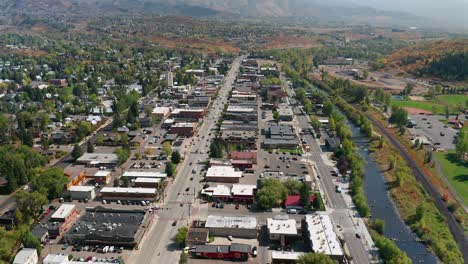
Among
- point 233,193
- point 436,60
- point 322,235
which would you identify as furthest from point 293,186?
point 436,60

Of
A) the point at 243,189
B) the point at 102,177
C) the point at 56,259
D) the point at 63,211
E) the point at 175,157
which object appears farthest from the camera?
the point at 175,157

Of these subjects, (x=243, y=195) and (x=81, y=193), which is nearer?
(x=243, y=195)

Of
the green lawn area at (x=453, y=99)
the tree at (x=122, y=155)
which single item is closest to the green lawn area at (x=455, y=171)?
the green lawn area at (x=453, y=99)

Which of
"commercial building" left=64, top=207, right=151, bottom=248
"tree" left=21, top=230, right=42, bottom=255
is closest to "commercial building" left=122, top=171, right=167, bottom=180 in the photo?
"commercial building" left=64, top=207, right=151, bottom=248

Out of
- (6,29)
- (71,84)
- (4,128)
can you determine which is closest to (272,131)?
(4,128)

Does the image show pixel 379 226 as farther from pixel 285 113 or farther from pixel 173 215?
pixel 285 113

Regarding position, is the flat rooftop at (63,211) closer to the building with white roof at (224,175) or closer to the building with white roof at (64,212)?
Result: the building with white roof at (64,212)
